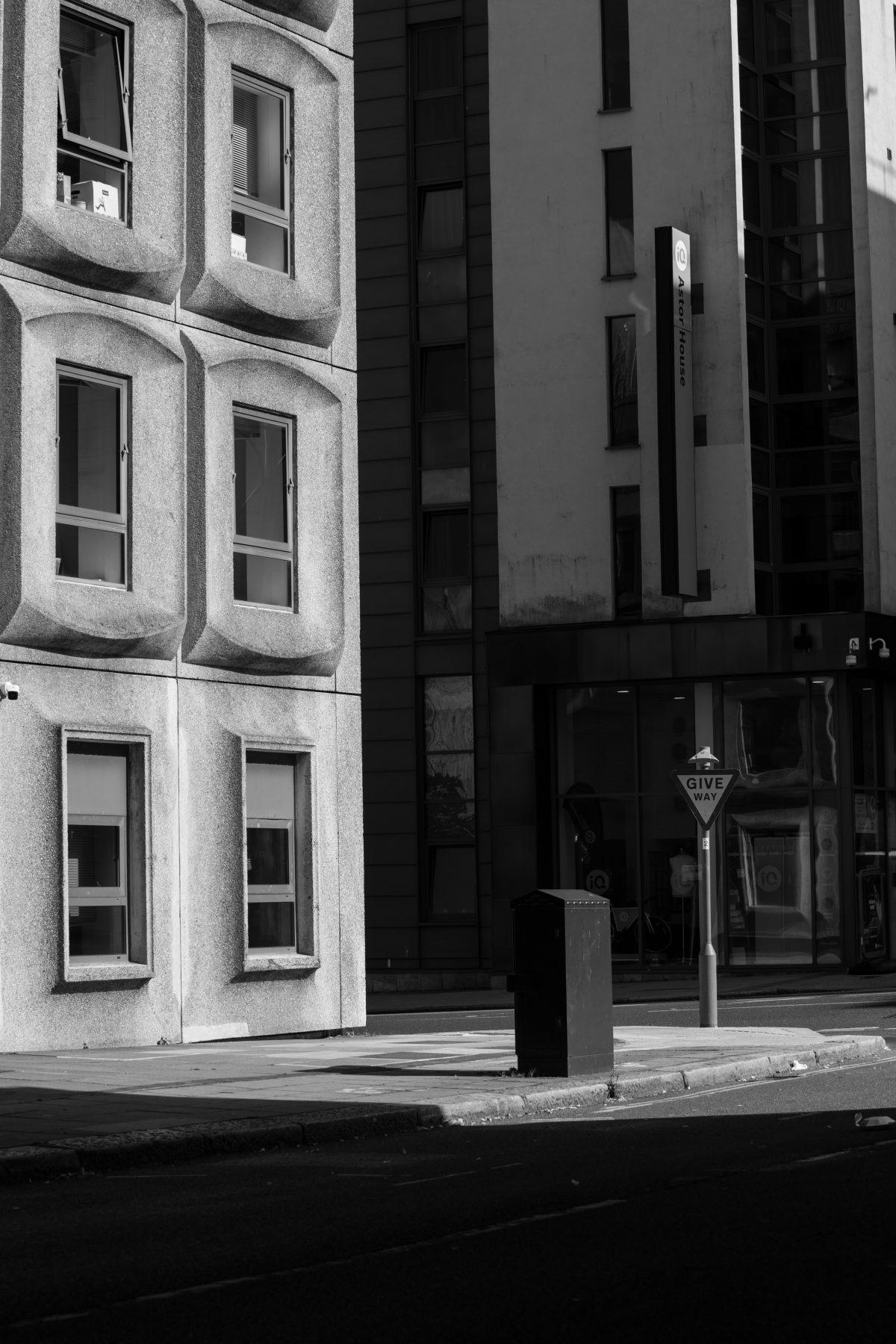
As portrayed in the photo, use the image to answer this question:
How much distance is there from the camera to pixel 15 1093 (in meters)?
13.6

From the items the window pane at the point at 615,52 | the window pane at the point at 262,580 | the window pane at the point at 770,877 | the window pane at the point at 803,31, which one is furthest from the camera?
the window pane at the point at 803,31

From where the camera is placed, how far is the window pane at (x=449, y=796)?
3584 centimetres

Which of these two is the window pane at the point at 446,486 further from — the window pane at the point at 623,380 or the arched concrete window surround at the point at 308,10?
the arched concrete window surround at the point at 308,10

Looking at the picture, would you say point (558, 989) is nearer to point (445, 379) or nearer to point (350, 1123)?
point (350, 1123)

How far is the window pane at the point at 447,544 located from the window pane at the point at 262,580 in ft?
49.7

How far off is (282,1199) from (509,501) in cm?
2645

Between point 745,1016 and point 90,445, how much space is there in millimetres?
10290

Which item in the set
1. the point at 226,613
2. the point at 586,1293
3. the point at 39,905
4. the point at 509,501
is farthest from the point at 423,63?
the point at 586,1293

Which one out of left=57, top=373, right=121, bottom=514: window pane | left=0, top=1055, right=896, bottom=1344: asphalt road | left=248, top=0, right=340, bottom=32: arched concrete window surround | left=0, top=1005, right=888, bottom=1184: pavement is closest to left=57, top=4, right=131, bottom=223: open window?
left=57, top=373, right=121, bottom=514: window pane

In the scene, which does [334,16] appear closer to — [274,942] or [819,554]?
[274,942]

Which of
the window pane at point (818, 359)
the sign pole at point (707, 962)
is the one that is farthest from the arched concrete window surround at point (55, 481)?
the window pane at point (818, 359)

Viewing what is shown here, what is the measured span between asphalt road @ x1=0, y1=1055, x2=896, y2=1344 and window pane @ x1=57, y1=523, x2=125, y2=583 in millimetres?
8055

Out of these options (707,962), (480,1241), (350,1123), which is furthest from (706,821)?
(480,1241)

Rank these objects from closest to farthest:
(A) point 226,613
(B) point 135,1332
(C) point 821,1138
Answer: (B) point 135,1332, (C) point 821,1138, (A) point 226,613
